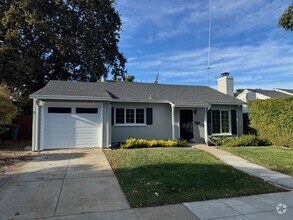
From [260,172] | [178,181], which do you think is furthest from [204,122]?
[178,181]

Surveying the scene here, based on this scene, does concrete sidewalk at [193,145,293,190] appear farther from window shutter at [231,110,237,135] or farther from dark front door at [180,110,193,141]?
window shutter at [231,110,237,135]

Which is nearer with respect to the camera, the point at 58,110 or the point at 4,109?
the point at 4,109

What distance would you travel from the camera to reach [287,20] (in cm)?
1296

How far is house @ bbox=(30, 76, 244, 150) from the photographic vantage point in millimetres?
13391

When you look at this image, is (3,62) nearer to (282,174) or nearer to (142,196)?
(142,196)

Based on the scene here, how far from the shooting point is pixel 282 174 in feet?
27.6

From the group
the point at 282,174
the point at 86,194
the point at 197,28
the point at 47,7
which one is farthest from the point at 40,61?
the point at 282,174

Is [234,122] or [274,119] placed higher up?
[274,119]

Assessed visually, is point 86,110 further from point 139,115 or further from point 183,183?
point 183,183

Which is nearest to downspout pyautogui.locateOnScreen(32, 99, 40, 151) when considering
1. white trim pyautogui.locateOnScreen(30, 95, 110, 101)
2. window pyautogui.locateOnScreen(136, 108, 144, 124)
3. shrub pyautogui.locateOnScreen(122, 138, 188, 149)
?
white trim pyautogui.locateOnScreen(30, 95, 110, 101)

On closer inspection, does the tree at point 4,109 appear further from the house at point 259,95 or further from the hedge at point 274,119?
the house at point 259,95

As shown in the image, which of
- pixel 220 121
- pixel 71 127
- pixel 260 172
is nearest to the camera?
pixel 260 172

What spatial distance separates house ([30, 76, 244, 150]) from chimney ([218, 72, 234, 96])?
11 cm

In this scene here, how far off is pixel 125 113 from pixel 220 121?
6580 millimetres
